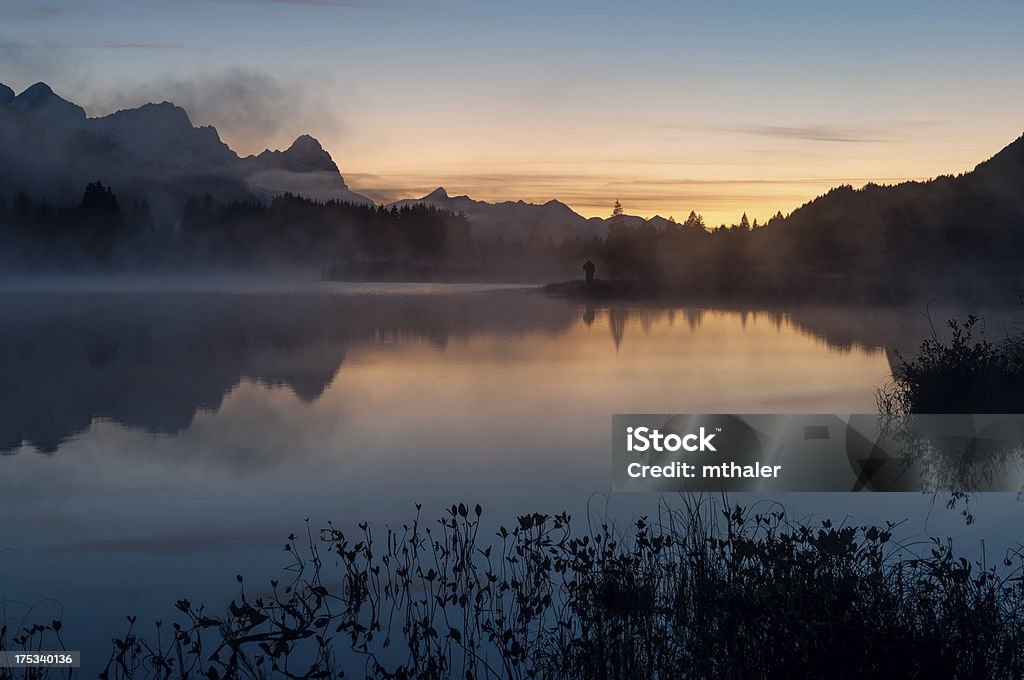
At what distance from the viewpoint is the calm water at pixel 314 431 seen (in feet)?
36.5

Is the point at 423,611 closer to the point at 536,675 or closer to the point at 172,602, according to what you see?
the point at 536,675

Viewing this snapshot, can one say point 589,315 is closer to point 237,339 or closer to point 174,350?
point 237,339

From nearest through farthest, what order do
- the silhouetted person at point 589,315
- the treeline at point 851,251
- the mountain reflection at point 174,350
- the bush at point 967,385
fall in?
the bush at point 967,385
the mountain reflection at point 174,350
the silhouetted person at point 589,315
the treeline at point 851,251

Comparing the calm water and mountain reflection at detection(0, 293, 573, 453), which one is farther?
mountain reflection at detection(0, 293, 573, 453)

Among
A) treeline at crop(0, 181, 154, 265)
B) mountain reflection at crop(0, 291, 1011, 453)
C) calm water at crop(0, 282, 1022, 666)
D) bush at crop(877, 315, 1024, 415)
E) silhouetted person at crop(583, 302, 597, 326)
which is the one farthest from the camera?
treeline at crop(0, 181, 154, 265)

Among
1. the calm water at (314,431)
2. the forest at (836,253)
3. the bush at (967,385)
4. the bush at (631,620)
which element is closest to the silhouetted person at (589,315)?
the calm water at (314,431)

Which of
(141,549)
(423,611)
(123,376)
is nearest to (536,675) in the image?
(423,611)

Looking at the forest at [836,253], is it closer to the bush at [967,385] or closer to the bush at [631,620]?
the bush at [967,385]

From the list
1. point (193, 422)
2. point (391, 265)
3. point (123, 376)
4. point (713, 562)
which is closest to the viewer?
point (713, 562)

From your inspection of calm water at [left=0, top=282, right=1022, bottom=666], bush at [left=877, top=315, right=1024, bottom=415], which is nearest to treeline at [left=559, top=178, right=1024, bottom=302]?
calm water at [left=0, top=282, right=1022, bottom=666]

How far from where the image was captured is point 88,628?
8883mm

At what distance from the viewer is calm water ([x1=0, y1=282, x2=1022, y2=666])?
36.5 ft

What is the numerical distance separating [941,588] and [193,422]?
1668cm

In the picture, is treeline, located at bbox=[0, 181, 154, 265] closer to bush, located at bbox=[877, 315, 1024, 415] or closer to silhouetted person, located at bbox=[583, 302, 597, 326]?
silhouetted person, located at bbox=[583, 302, 597, 326]
